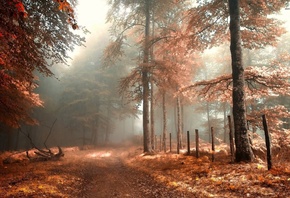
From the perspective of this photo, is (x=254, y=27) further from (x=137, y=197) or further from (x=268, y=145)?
(x=137, y=197)

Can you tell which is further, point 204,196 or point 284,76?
point 284,76

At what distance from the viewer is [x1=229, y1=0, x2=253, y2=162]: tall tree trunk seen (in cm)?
859

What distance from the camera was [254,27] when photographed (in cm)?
1091

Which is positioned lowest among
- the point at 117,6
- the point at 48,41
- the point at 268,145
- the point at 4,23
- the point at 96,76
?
the point at 268,145

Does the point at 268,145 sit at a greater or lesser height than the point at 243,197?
greater

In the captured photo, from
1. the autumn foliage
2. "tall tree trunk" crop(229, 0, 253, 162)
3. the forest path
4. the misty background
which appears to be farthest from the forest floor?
the misty background

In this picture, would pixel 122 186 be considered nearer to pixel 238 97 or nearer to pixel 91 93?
pixel 238 97

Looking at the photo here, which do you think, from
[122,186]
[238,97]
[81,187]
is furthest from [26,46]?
[238,97]

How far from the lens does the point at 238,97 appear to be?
9.12 meters

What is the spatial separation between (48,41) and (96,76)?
23878 mm

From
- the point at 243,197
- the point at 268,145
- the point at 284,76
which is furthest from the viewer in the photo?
the point at 284,76

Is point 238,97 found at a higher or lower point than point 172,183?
higher

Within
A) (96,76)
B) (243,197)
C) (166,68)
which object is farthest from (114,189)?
(96,76)

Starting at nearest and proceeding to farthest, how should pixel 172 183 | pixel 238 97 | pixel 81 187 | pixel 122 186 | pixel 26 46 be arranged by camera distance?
pixel 26 46
pixel 172 183
pixel 81 187
pixel 122 186
pixel 238 97
